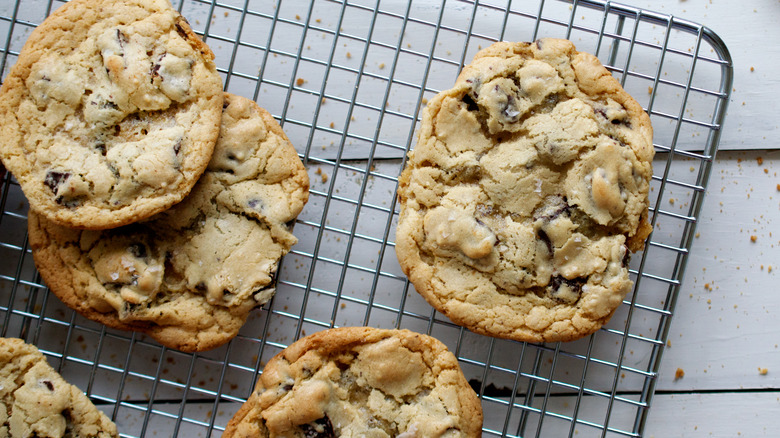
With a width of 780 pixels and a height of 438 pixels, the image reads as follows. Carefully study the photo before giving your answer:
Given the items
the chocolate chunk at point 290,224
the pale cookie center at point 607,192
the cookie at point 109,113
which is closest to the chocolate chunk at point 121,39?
the cookie at point 109,113

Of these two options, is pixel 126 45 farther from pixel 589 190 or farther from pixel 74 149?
pixel 589 190

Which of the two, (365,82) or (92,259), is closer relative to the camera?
(92,259)

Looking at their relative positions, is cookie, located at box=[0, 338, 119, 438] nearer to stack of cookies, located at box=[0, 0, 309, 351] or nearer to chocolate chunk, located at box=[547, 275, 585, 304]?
stack of cookies, located at box=[0, 0, 309, 351]

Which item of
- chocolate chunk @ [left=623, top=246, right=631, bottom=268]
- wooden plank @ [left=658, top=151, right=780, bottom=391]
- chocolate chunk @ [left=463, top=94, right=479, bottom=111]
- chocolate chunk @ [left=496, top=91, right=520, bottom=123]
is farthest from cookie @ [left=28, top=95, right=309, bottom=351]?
wooden plank @ [left=658, top=151, right=780, bottom=391]

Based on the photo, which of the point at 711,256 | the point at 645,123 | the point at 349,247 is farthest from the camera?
the point at 711,256

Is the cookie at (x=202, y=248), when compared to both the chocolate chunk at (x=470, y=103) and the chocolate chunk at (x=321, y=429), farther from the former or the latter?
the chocolate chunk at (x=470, y=103)

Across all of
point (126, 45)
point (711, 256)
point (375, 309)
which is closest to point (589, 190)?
point (711, 256)
